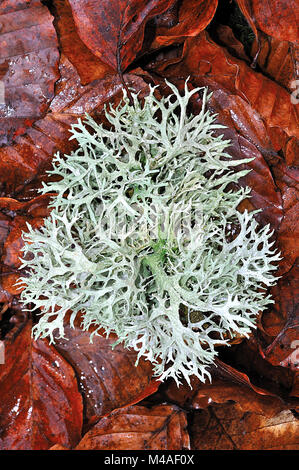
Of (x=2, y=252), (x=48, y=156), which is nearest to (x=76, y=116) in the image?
(x=48, y=156)

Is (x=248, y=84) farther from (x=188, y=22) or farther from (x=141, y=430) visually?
(x=141, y=430)

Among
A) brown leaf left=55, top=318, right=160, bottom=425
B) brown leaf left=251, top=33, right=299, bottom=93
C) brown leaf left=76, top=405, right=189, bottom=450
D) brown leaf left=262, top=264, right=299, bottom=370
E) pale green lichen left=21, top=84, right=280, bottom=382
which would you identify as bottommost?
brown leaf left=76, top=405, right=189, bottom=450

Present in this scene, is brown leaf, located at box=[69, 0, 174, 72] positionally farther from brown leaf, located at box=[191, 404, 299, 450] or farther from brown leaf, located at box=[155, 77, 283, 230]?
brown leaf, located at box=[191, 404, 299, 450]

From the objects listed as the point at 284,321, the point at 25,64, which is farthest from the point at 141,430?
the point at 25,64

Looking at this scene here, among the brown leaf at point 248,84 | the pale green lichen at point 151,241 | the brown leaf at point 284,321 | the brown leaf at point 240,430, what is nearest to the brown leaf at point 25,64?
the pale green lichen at point 151,241

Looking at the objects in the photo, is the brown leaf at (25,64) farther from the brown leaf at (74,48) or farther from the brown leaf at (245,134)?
the brown leaf at (245,134)

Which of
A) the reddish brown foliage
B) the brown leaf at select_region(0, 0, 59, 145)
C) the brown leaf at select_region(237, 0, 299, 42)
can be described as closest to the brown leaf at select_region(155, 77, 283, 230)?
the reddish brown foliage

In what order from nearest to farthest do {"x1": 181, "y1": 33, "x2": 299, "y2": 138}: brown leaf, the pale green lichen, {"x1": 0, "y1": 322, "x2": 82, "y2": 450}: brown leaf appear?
the pale green lichen
{"x1": 181, "y1": 33, "x2": 299, "y2": 138}: brown leaf
{"x1": 0, "y1": 322, "x2": 82, "y2": 450}: brown leaf
